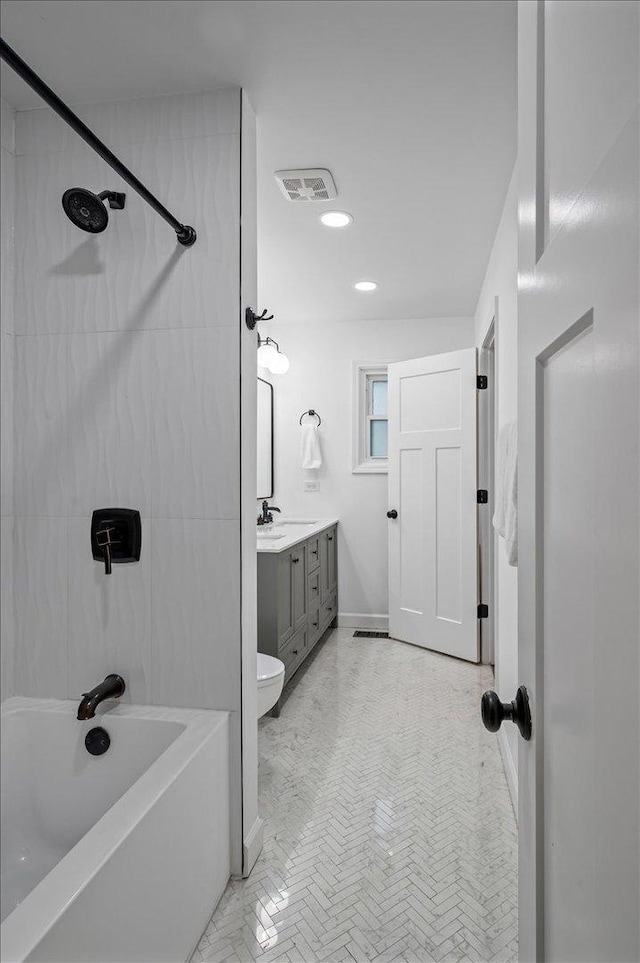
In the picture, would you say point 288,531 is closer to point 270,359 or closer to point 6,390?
point 270,359

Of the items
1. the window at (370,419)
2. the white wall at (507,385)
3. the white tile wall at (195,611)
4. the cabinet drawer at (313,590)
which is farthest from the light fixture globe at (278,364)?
the white tile wall at (195,611)

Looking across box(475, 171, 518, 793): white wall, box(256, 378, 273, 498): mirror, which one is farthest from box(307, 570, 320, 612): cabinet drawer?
box(475, 171, 518, 793): white wall

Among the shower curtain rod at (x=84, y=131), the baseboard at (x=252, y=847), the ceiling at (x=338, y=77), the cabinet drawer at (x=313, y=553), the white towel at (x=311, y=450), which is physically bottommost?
the baseboard at (x=252, y=847)

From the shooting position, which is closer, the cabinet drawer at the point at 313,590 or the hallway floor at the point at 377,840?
the hallway floor at the point at 377,840

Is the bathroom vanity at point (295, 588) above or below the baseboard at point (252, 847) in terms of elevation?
above

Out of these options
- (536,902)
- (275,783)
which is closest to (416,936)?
(275,783)

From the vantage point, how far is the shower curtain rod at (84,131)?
41.4 inches

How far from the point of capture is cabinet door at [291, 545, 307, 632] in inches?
126

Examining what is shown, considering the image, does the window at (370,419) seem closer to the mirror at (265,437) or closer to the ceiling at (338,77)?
the mirror at (265,437)

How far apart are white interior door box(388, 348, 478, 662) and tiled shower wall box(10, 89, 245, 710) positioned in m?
2.36

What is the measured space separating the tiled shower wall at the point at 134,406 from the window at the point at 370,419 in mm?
2827

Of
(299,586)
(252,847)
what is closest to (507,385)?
(299,586)

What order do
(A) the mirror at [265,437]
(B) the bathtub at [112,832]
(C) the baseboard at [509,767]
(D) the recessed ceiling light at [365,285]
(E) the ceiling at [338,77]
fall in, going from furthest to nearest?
(A) the mirror at [265,437] → (D) the recessed ceiling light at [365,285] → (C) the baseboard at [509,767] → (E) the ceiling at [338,77] → (B) the bathtub at [112,832]

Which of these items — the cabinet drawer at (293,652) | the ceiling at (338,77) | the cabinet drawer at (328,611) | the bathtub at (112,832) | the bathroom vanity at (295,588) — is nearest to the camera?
the bathtub at (112,832)
